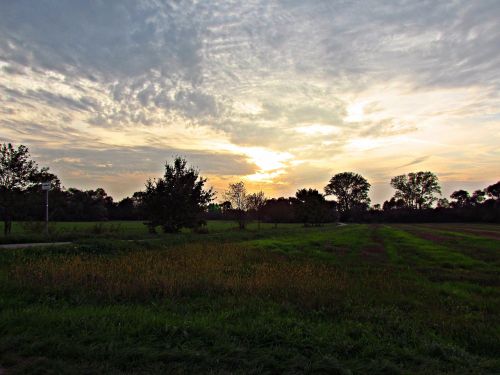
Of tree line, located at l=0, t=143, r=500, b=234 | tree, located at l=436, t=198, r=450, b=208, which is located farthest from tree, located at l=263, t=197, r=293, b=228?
tree, located at l=436, t=198, r=450, b=208

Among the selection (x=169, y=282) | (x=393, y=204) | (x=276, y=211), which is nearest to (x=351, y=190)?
(x=393, y=204)

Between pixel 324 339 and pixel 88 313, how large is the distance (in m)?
4.97

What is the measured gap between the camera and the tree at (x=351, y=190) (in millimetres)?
139375

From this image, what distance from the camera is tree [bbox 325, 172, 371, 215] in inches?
5487

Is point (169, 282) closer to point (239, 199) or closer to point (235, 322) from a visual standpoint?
point (235, 322)

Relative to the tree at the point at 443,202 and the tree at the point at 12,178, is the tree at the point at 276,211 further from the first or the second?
the tree at the point at 443,202

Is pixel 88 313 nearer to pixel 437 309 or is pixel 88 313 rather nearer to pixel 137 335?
pixel 137 335

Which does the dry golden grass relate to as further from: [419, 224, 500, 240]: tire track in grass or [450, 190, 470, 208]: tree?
[450, 190, 470, 208]: tree

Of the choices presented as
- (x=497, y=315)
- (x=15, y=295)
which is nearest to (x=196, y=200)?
(x=15, y=295)

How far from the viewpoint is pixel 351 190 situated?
139875 mm

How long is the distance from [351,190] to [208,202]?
113 metres

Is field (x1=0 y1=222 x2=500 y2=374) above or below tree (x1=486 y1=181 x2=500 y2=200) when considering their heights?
below

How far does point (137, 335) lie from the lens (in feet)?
20.6

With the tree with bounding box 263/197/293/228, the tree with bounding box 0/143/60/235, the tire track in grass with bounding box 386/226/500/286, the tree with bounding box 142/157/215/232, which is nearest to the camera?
the tire track in grass with bounding box 386/226/500/286
